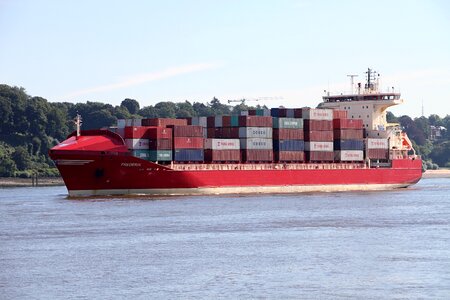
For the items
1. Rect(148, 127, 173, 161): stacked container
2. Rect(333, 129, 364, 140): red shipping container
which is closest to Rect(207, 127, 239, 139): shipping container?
Rect(148, 127, 173, 161): stacked container

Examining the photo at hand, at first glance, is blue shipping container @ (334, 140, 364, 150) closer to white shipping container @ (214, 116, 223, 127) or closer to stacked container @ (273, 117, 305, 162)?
stacked container @ (273, 117, 305, 162)

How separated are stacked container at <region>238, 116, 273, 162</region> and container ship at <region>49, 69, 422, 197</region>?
80mm

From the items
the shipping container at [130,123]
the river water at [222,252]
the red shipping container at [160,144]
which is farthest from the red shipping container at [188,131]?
the river water at [222,252]

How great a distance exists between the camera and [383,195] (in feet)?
275

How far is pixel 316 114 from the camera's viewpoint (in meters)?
89.6

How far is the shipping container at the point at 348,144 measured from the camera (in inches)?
3615

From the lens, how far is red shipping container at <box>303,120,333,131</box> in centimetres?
8838

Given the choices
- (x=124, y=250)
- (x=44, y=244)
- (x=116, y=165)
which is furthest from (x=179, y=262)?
(x=116, y=165)

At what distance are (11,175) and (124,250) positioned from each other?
85278 millimetres

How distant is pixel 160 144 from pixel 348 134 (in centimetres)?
2317

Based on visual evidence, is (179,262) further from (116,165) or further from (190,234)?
(116,165)

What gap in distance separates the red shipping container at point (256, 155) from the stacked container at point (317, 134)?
518 cm

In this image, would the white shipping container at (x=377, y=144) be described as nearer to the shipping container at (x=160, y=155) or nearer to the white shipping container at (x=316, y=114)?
the white shipping container at (x=316, y=114)

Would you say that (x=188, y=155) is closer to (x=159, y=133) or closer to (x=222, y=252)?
(x=159, y=133)
